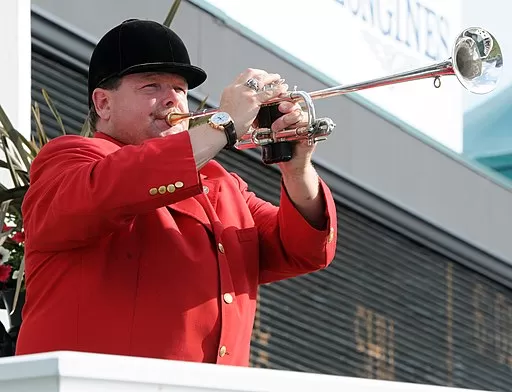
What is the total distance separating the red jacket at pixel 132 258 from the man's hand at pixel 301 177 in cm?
4

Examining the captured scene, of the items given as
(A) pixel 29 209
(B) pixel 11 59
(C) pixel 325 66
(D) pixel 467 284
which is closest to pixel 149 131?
(A) pixel 29 209

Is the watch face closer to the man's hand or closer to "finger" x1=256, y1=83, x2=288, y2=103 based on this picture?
"finger" x1=256, y1=83, x2=288, y2=103

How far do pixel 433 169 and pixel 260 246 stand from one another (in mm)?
5515

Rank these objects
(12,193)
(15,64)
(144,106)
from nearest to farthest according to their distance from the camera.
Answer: (144,106) → (12,193) → (15,64)

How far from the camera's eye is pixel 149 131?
3646mm

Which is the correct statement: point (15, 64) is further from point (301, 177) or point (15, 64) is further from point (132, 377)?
point (132, 377)

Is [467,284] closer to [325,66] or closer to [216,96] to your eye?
[325,66]

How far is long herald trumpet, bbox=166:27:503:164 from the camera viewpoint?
3.62 metres

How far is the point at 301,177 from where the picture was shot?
3.61 metres

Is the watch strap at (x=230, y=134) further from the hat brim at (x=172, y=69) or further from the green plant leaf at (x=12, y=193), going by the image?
the green plant leaf at (x=12, y=193)

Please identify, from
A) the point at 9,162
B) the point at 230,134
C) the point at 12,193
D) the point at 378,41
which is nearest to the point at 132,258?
the point at 230,134

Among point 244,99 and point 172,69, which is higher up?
point 172,69

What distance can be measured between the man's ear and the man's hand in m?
0.43

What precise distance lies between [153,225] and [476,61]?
3.69 ft
